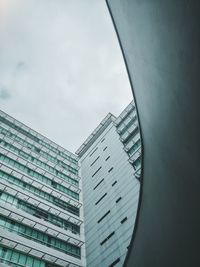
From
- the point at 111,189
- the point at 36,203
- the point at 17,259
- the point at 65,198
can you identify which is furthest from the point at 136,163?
the point at 17,259

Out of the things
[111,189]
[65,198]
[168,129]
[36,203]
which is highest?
[111,189]

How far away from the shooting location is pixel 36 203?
29844 mm

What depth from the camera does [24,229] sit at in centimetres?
2639

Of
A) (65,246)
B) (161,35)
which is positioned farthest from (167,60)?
(65,246)

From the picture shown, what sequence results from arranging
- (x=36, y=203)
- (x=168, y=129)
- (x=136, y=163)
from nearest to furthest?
1. (x=168, y=129)
2. (x=36, y=203)
3. (x=136, y=163)

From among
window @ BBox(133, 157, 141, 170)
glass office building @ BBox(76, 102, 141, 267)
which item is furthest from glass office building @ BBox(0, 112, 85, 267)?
window @ BBox(133, 157, 141, 170)

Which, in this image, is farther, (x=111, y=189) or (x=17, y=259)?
(x=111, y=189)

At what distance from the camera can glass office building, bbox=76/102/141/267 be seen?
27.5 m

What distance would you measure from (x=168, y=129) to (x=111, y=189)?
30.0 meters

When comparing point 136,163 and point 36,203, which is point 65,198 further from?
point 136,163

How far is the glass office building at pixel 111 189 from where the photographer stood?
2745 centimetres

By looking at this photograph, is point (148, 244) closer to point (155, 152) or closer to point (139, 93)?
point (155, 152)

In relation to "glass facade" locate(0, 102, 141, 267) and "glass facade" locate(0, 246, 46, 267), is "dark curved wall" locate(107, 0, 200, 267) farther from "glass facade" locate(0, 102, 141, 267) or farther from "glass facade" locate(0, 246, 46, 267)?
"glass facade" locate(0, 102, 141, 267)

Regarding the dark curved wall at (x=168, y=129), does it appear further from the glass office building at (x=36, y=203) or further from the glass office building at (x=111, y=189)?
the glass office building at (x=111, y=189)
